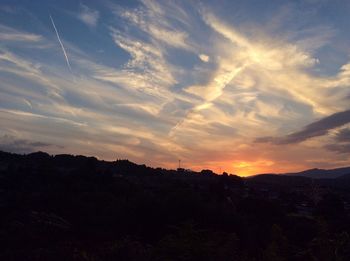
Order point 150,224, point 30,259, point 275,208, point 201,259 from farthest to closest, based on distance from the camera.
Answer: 1. point 275,208
2. point 150,224
3. point 30,259
4. point 201,259

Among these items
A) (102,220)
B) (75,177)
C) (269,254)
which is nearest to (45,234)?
(102,220)

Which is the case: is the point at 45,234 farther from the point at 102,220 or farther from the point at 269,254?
the point at 269,254

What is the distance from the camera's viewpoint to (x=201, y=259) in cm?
1123

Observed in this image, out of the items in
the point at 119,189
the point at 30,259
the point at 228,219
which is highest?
the point at 119,189

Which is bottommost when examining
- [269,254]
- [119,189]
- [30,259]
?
[30,259]

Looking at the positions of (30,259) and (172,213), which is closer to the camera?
(30,259)

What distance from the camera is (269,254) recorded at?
33.8ft

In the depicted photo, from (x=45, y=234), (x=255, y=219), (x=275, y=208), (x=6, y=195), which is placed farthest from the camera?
(x=6, y=195)

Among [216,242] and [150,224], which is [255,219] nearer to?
[150,224]

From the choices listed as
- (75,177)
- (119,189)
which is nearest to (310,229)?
(119,189)

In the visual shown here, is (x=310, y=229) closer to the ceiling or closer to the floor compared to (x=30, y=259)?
closer to the ceiling

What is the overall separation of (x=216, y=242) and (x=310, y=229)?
714 inches

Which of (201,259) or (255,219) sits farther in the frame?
(255,219)

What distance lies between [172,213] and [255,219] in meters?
9.08
